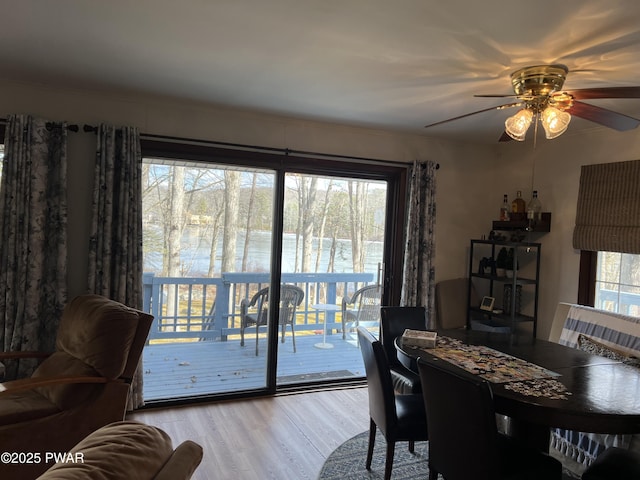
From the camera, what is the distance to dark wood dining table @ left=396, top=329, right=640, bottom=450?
1819 millimetres

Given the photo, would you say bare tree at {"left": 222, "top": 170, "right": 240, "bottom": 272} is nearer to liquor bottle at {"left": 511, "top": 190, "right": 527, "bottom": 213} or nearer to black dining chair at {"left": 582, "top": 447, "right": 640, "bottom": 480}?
liquor bottle at {"left": 511, "top": 190, "right": 527, "bottom": 213}

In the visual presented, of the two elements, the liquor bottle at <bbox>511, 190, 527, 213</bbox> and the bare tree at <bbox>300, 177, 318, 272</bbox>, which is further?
the liquor bottle at <bbox>511, 190, 527, 213</bbox>

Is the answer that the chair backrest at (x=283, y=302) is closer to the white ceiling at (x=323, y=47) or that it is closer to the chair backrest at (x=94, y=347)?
the chair backrest at (x=94, y=347)

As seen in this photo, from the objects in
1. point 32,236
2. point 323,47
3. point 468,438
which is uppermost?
point 323,47

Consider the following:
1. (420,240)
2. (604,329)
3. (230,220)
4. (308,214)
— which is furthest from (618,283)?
(230,220)

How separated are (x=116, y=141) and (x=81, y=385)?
1754 mm

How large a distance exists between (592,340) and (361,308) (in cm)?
212

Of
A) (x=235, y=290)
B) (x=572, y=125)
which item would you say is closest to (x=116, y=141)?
(x=235, y=290)

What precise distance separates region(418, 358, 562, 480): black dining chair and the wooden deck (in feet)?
7.34

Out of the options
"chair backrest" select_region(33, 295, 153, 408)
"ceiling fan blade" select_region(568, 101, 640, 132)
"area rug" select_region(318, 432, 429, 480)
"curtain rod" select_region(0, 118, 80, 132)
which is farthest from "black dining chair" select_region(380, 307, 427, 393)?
"curtain rod" select_region(0, 118, 80, 132)

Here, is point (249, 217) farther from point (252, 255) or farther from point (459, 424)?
point (459, 424)

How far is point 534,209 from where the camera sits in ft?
13.8

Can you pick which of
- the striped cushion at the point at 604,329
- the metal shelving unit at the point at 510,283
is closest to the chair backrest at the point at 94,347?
the striped cushion at the point at 604,329

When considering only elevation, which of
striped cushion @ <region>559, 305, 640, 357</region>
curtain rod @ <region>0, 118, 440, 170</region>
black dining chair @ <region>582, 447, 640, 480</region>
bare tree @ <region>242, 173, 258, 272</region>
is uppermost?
curtain rod @ <region>0, 118, 440, 170</region>
